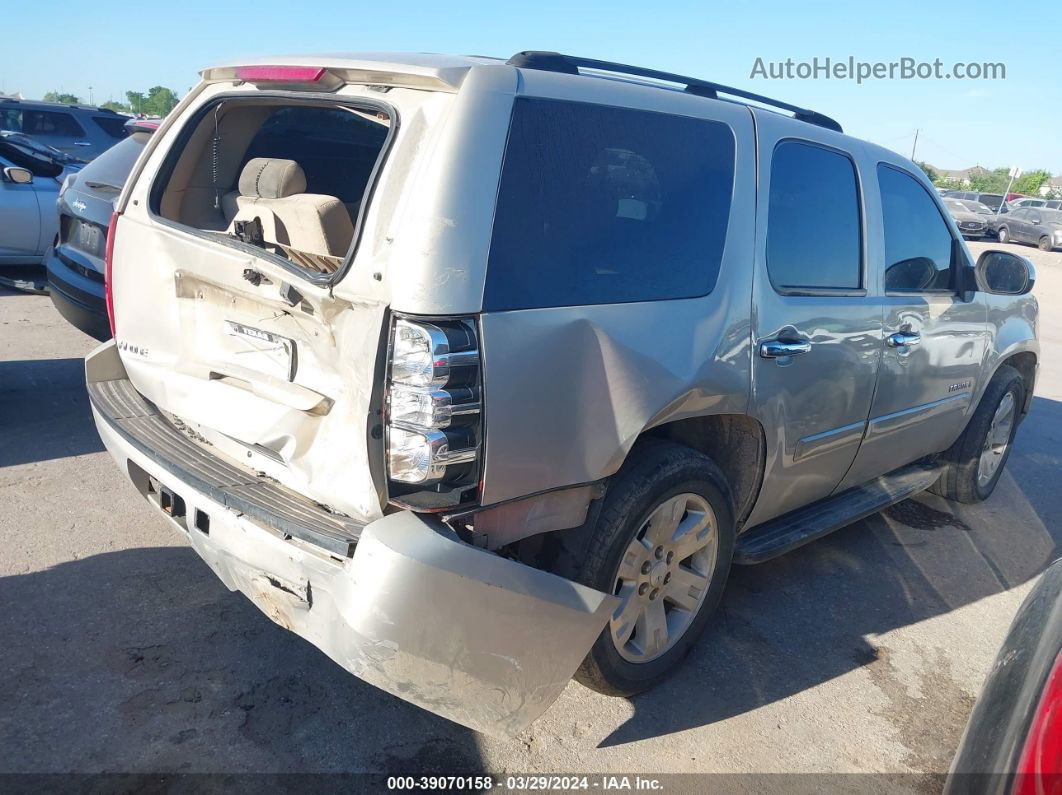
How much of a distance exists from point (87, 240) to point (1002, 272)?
5.28 metres

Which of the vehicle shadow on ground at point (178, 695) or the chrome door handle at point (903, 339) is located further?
the chrome door handle at point (903, 339)

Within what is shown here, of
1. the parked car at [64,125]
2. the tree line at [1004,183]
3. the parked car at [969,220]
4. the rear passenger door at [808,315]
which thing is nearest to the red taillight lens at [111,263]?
the rear passenger door at [808,315]

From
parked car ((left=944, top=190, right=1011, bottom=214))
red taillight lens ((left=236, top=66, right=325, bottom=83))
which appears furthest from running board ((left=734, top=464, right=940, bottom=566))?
parked car ((left=944, top=190, right=1011, bottom=214))

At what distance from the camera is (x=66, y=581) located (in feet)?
11.0

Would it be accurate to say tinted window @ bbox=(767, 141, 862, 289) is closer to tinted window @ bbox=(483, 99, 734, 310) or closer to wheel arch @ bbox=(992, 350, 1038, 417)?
tinted window @ bbox=(483, 99, 734, 310)

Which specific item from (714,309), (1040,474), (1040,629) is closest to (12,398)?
(714,309)

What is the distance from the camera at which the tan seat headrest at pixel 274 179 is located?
119 inches

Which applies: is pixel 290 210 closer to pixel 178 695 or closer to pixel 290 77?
pixel 290 77

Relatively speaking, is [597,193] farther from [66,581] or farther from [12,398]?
[12,398]

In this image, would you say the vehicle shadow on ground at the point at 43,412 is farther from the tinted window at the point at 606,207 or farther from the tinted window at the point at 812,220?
the tinted window at the point at 812,220

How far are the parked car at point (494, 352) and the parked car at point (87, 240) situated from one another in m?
2.10

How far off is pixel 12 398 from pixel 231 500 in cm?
379

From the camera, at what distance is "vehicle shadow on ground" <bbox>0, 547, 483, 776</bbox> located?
8.30 ft

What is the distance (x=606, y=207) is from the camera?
253 centimetres
